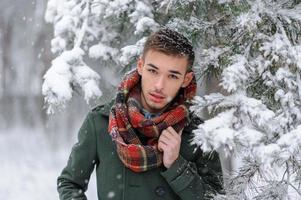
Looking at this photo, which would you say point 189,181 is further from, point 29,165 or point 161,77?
point 29,165

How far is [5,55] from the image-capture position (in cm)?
1384

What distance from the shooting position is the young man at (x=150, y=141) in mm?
2627

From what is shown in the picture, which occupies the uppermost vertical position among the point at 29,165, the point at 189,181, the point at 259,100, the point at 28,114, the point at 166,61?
the point at 28,114

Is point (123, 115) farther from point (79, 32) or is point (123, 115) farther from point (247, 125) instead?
point (79, 32)

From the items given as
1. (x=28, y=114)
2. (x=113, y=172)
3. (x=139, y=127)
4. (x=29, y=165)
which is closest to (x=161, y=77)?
(x=139, y=127)

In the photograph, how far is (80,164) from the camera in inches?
110

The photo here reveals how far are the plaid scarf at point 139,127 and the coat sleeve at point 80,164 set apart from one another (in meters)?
0.15

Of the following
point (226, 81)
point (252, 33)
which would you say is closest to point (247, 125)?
point (226, 81)

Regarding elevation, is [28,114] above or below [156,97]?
above

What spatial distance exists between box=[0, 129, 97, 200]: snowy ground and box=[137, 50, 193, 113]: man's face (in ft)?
23.6

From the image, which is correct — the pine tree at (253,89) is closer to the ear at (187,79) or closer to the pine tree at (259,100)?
the pine tree at (259,100)

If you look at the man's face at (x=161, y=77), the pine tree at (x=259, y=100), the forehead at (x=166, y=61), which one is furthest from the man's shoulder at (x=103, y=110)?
the pine tree at (x=259, y=100)

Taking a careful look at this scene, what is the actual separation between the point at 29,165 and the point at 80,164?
10.2 m

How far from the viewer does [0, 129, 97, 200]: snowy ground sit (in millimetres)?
10773
